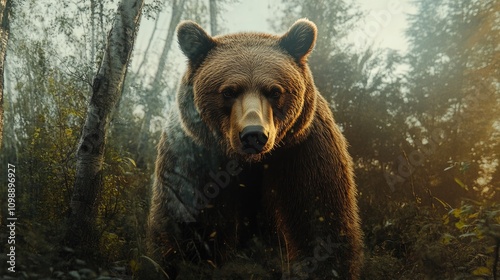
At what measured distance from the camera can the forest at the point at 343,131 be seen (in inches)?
167

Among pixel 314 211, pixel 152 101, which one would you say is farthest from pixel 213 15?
pixel 314 211

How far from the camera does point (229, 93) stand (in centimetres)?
415

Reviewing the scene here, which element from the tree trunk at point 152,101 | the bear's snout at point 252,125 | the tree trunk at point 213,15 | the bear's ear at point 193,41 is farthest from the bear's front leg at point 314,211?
the tree trunk at point 213,15

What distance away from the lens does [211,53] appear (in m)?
4.61

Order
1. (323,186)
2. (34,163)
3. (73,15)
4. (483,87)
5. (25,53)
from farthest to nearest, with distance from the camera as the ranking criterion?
(483,87) → (25,53) → (73,15) → (34,163) → (323,186)

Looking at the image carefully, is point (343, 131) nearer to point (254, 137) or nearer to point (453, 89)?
point (453, 89)

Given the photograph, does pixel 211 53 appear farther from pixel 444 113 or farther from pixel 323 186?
pixel 444 113

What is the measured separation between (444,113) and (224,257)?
930cm

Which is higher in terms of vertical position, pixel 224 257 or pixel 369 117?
pixel 369 117

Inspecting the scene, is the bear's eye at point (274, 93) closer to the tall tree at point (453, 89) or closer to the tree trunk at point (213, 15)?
the tall tree at point (453, 89)

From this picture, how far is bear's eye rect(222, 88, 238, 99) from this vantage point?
4.12 metres

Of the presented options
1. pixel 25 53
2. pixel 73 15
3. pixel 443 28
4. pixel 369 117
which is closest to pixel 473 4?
pixel 443 28

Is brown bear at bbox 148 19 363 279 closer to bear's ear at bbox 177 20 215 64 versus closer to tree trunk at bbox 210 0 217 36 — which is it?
bear's ear at bbox 177 20 215 64

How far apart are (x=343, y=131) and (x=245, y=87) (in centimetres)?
793
